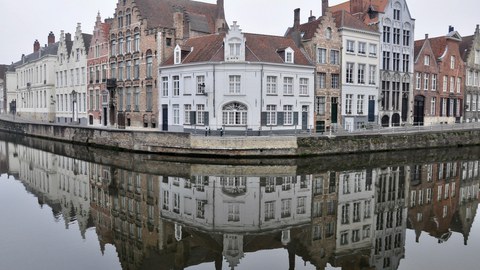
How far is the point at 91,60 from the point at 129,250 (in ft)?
120

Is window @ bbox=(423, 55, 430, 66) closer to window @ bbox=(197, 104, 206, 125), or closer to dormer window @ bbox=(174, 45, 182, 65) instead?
window @ bbox=(197, 104, 206, 125)

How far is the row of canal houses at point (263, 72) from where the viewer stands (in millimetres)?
29422

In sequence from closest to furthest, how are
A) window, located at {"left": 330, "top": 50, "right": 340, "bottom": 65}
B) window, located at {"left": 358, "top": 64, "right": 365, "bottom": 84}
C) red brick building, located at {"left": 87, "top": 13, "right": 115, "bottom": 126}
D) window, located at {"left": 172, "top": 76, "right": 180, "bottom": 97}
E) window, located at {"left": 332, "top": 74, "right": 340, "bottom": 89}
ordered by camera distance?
window, located at {"left": 172, "top": 76, "right": 180, "bottom": 97}
window, located at {"left": 330, "top": 50, "right": 340, "bottom": 65}
window, located at {"left": 332, "top": 74, "right": 340, "bottom": 89}
window, located at {"left": 358, "top": 64, "right": 365, "bottom": 84}
red brick building, located at {"left": 87, "top": 13, "right": 115, "bottom": 126}

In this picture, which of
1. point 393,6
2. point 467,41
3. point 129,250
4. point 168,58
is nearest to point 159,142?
point 168,58

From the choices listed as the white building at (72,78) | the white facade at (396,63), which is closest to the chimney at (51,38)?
the white building at (72,78)

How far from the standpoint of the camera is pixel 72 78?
48.7 meters

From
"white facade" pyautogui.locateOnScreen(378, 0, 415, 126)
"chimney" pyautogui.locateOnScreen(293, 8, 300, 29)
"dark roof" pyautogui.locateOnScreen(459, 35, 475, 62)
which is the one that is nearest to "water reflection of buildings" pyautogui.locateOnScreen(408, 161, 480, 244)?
"white facade" pyautogui.locateOnScreen(378, 0, 415, 126)

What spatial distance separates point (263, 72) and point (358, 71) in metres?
11.7

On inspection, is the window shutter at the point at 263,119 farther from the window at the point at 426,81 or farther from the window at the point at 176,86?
the window at the point at 426,81

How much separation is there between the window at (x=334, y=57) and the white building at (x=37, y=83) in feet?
118

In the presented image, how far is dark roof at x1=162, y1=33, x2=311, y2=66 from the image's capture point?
29.4 m

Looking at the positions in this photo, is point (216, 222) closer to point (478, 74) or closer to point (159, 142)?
point (159, 142)

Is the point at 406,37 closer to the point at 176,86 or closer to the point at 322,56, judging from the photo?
the point at 322,56

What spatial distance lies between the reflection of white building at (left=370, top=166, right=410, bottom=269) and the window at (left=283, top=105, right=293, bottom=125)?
921 cm
